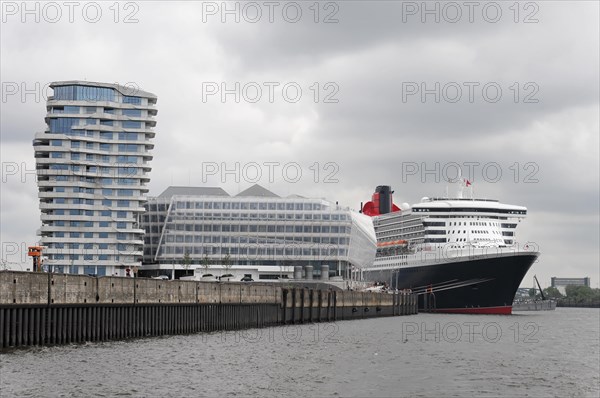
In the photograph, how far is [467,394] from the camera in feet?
147

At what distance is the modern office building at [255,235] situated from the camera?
18250 centimetres

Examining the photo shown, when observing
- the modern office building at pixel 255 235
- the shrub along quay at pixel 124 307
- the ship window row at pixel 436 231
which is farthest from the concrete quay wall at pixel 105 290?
the ship window row at pixel 436 231

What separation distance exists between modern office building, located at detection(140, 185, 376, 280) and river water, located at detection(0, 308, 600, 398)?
105 meters

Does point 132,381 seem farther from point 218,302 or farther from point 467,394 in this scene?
point 218,302

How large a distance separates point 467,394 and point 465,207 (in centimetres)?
14721

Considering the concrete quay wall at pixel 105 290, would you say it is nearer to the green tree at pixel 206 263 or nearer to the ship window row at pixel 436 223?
the green tree at pixel 206 263

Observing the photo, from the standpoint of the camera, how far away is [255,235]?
18388 centimetres

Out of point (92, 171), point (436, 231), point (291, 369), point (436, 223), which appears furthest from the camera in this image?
point (436, 223)

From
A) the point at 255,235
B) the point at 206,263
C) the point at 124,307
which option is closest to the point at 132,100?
the point at 206,263

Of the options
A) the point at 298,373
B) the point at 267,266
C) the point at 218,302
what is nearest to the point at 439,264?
the point at 267,266

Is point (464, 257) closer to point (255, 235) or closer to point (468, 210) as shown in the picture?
point (468, 210)

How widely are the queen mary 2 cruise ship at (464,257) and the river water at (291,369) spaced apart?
308 feet

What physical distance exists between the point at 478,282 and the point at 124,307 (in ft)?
374

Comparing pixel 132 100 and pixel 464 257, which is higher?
pixel 132 100
